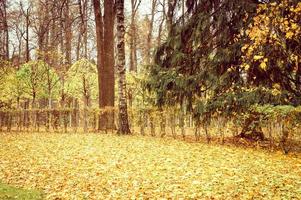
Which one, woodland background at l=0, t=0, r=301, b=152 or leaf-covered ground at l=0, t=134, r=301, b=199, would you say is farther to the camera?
woodland background at l=0, t=0, r=301, b=152

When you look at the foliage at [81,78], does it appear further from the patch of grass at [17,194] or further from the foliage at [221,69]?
the patch of grass at [17,194]

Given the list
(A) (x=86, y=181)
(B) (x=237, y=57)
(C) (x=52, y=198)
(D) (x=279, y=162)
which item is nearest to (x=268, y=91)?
(B) (x=237, y=57)

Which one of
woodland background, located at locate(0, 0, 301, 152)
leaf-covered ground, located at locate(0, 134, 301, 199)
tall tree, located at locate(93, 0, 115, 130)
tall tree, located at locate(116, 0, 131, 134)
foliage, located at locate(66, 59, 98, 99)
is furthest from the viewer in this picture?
foliage, located at locate(66, 59, 98, 99)

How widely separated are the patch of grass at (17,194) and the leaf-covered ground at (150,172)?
0.22 meters

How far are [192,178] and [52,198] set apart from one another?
266 centimetres

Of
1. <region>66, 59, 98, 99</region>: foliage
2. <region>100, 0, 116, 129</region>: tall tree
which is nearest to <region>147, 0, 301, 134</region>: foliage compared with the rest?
<region>100, 0, 116, 129</region>: tall tree

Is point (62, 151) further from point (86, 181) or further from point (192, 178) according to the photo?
point (192, 178)

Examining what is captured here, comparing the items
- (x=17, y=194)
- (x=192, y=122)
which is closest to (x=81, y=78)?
(x=192, y=122)

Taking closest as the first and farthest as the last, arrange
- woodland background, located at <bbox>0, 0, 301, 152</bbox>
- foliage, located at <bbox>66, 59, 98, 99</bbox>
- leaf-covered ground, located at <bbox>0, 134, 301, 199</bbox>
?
leaf-covered ground, located at <bbox>0, 134, 301, 199</bbox> < woodland background, located at <bbox>0, 0, 301, 152</bbox> < foliage, located at <bbox>66, 59, 98, 99</bbox>

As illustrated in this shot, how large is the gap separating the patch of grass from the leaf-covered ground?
0.71 ft

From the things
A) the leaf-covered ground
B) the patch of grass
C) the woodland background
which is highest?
the woodland background

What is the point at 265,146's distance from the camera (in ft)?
38.1

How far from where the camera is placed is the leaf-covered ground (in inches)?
238

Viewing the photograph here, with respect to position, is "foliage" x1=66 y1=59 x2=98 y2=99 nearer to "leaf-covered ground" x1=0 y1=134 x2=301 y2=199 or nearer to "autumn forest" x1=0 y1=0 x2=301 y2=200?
"autumn forest" x1=0 y1=0 x2=301 y2=200
